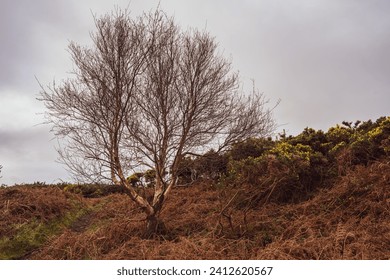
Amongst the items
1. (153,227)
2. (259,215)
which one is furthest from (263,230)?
(153,227)

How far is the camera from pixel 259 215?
839cm

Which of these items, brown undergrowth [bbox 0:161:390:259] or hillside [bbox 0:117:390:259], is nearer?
brown undergrowth [bbox 0:161:390:259]

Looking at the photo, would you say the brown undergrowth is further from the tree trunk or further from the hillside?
the tree trunk

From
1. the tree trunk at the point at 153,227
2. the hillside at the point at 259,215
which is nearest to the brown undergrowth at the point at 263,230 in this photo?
the hillside at the point at 259,215

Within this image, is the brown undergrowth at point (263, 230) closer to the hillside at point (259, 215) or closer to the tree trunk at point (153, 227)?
the hillside at point (259, 215)

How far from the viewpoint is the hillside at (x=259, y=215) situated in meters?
6.34

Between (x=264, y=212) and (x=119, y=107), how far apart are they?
14.4 ft

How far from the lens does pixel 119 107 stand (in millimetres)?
7953

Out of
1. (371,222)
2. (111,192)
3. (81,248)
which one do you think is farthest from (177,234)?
(111,192)

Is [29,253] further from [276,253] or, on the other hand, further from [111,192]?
[111,192]

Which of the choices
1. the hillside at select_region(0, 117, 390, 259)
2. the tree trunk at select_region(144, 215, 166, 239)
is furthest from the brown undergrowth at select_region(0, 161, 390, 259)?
the tree trunk at select_region(144, 215, 166, 239)

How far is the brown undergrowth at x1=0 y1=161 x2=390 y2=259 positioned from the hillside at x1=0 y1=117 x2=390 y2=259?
2 cm

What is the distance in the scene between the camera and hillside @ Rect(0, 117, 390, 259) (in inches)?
250

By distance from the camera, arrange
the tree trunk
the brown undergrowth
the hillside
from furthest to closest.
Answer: the tree trunk < the hillside < the brown undergrowth
